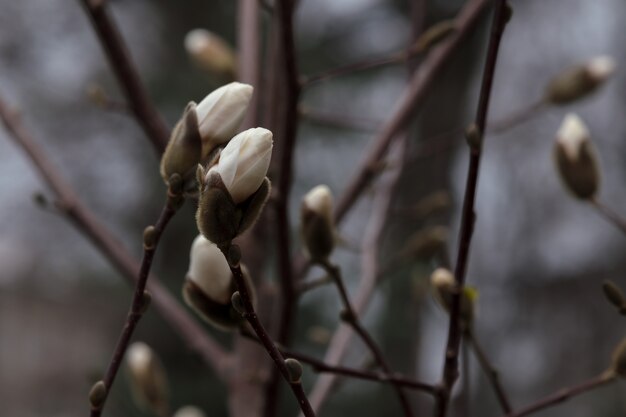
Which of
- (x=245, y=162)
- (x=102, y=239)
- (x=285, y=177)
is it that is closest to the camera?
(x=245, y=162)

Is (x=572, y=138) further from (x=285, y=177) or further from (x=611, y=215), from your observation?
(x=285, y=177)

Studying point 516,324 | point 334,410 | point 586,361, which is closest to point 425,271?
point 334,410

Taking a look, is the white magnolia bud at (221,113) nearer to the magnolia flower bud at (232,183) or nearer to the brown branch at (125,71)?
the magnolia flower bud at (232,183)

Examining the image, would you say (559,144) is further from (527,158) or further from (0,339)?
(0,339)

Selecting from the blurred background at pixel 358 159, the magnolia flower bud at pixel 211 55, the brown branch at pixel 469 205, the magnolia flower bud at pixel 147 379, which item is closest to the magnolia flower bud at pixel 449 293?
the brown branch at pixel 469 205

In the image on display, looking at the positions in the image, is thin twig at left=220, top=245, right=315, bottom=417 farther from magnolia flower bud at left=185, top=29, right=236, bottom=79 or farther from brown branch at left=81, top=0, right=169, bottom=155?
magnolia flower bud at left=185, top=29, right=236, bottom=79

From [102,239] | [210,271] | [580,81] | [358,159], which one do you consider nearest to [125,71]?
[102,239]

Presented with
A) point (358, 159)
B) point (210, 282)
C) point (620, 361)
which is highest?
point (358, 159)
